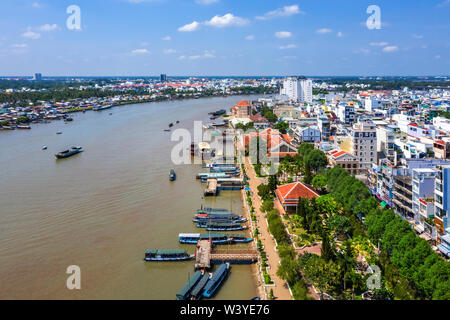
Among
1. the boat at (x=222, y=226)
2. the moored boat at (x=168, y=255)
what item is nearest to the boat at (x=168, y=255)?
the moored boat at (x=168, y=255)

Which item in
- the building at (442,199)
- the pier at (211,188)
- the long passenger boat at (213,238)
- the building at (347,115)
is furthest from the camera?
the building at (347,115)

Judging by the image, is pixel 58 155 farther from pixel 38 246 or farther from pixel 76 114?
pixel 76 114

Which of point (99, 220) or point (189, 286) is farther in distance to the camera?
point (99, 220)

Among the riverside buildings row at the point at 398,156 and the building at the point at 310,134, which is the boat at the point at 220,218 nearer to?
the riverside buildings row at the point at 398,156

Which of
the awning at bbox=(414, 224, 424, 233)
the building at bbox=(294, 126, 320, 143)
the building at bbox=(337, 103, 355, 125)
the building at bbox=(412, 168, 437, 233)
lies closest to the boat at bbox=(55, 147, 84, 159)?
the building at bbox=(294, 126, 320, 143)

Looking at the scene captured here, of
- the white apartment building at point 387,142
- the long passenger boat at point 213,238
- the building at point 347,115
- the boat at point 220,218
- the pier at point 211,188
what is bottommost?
the long passenger boat at point 213,238

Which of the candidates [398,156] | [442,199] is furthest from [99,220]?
[398,156]

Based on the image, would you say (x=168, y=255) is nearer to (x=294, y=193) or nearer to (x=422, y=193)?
(x=294, y=193)

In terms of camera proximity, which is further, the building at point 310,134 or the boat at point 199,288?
the building at point 310,134
